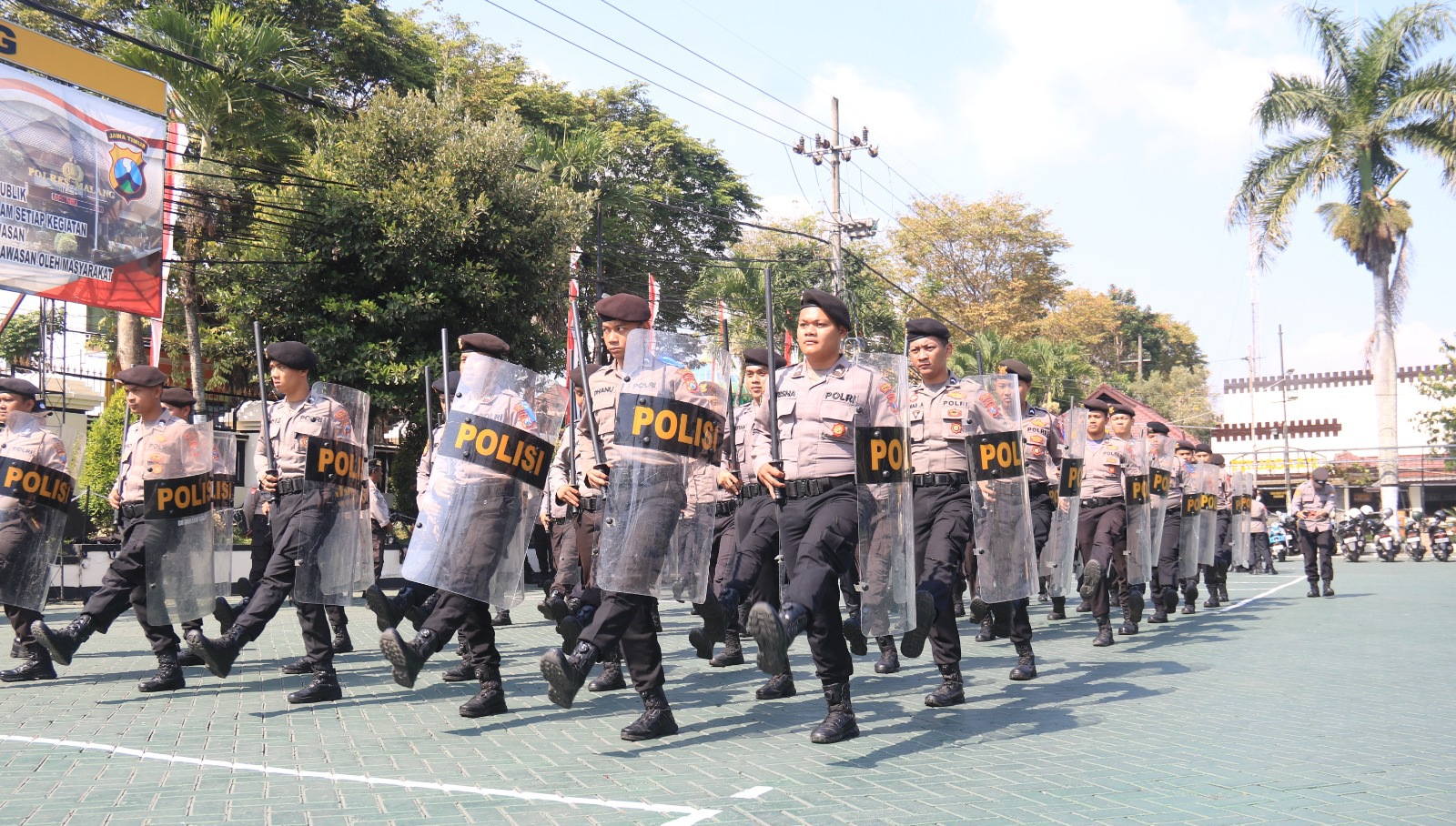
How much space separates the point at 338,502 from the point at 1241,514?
15254 mm

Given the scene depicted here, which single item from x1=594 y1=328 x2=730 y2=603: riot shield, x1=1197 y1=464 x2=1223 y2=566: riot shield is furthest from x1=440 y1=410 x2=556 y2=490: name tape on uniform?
x1=1197 y1=464 x2=1223 y2=566: riot shield

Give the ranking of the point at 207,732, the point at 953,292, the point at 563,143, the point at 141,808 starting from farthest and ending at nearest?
the point at 953,292 < the point at 563,143 < the point at 207,732 < the point at 141,808

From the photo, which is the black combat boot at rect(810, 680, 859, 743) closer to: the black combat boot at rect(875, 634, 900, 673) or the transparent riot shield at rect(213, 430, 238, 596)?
the black combat boot at rect(875, 634, 900, 673)

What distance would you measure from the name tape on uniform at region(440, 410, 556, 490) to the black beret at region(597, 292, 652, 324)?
81cm

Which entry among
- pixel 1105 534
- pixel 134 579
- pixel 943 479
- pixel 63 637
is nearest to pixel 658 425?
pixel 943 479

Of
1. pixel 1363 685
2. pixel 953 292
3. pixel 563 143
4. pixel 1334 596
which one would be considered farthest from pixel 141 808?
pixel 953 292

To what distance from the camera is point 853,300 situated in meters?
35.6

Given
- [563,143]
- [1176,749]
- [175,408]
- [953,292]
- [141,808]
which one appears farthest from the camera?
[953,292]

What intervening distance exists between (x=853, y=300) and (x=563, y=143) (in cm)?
1220

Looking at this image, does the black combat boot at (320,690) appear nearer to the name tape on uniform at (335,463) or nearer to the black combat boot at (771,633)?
the name tape on uniform at (335,463)

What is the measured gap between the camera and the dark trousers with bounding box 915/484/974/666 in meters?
6.95

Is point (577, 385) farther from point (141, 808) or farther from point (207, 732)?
point (141, 808)

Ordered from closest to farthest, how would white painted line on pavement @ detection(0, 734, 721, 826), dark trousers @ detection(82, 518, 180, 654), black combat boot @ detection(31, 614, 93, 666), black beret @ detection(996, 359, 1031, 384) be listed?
white painted line on pavement @ detection(0, 734, 721, 826) < black combat boot @ detection(31, 614, 93, 666) < dark trousers @ detection(82, 518, 180, 654) < black beret @ detection(996, 359, 1031, 384)

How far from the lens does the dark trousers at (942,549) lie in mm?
6949
